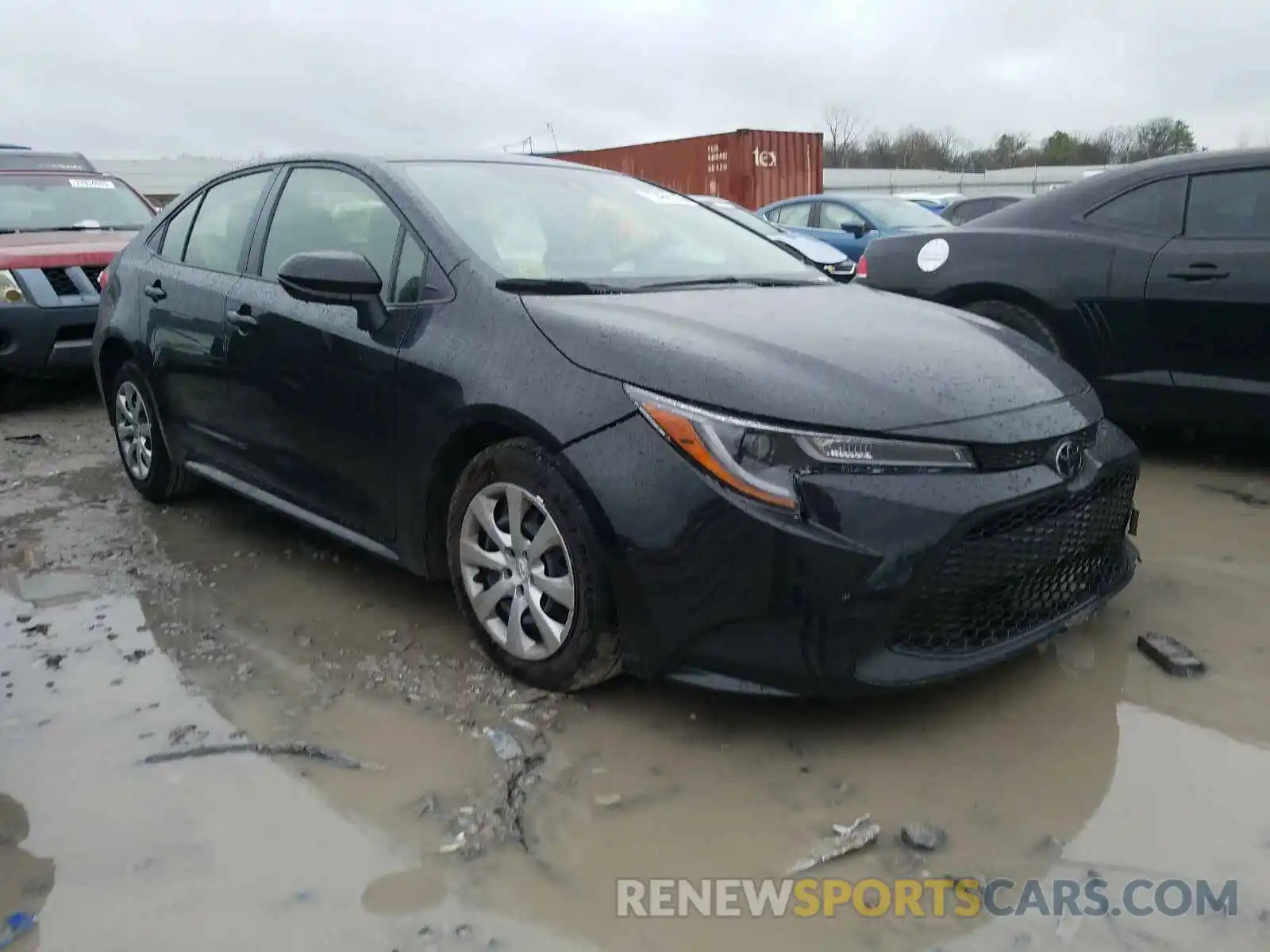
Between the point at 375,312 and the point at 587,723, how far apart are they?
136 centimetres

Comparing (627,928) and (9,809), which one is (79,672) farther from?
(627,928)

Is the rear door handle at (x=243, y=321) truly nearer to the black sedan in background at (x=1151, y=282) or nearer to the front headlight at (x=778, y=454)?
the front headlight at (x=778, y=454)

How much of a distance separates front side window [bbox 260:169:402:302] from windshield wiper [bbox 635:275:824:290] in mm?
808

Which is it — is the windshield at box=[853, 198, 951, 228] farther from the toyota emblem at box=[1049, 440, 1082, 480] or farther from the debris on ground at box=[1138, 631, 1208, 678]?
the toyota emblem at box=[1049, 440, 1082, 480]

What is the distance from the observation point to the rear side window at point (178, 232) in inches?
174

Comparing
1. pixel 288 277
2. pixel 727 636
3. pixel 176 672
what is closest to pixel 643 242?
pixel 288 277

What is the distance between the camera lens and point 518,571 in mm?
2781

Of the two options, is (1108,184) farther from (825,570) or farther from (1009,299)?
(825,570)

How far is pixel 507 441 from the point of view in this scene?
2.73 meters

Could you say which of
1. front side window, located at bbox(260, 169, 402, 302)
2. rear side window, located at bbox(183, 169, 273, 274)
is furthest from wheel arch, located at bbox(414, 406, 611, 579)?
rear side window, located at bbox(183, 169, 273, 274)

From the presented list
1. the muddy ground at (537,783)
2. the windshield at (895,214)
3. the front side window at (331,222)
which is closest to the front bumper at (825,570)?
the muddy ground at (537,783)

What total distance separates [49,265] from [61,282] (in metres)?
0.12

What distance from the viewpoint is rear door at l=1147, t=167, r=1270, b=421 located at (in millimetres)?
4352

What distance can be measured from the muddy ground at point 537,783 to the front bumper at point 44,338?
11.7 feet
